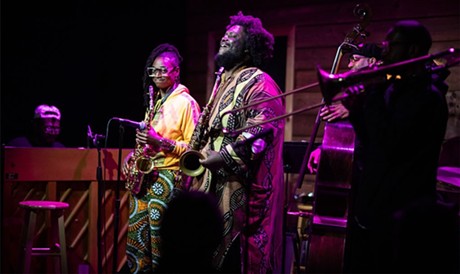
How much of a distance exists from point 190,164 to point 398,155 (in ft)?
4.89

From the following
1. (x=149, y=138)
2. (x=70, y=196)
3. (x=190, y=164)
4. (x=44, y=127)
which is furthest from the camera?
(x=44, y=127)

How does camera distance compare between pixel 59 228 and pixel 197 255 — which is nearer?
pixel 197 255

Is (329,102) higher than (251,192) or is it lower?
higher

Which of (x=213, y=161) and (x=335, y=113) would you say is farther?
(x=213, y=161)

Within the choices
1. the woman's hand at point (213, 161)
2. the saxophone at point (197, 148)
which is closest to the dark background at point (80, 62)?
the saxophone at point (197, 148)

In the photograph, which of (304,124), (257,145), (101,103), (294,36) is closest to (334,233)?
(257,145)

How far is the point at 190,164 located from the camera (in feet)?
11.2

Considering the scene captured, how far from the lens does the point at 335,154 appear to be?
342cm

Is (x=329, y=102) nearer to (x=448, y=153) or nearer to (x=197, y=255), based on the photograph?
(x=197, y=255)

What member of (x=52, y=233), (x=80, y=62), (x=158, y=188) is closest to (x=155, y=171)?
(x=158, y=188)

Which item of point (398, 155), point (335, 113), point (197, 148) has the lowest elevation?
point (197, 148)

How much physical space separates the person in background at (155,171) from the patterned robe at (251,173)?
2.02 ft

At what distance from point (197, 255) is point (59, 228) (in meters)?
2.99

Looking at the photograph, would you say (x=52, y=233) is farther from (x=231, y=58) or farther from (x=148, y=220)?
(x=231, y=58)
